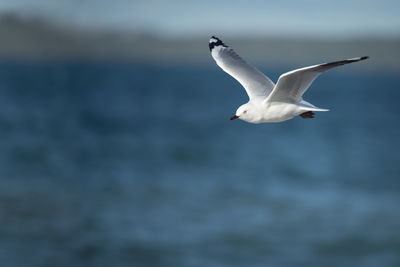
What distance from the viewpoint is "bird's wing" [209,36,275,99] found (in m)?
Answer: 4.95

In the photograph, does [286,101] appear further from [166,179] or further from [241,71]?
[166,179]

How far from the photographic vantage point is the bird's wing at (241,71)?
16.2 ft

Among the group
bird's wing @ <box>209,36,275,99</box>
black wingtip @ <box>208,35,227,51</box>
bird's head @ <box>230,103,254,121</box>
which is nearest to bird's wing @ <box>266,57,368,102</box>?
bird's head @ <box>230,103,254,121</box>

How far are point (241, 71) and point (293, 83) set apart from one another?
149cm

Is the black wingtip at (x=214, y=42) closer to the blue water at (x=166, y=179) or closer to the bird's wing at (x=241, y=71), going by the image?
the bird's wing at (x=241, y=71)

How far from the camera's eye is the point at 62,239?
18203 mm

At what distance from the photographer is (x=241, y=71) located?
17.8ft

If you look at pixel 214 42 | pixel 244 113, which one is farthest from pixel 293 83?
pixel 214 42

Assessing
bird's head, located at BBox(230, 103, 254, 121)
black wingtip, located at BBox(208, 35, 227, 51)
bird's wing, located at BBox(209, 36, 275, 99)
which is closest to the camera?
bird's head, located at BBox(230, 103, 254, 121)

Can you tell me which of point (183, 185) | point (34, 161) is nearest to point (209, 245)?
point (183, 185)

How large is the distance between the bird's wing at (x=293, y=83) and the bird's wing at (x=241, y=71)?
1.92 feet

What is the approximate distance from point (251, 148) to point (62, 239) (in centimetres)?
2081

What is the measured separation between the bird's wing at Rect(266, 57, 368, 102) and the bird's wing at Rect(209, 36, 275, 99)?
0.59 metres

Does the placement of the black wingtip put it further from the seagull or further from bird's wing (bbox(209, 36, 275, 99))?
the seagull
